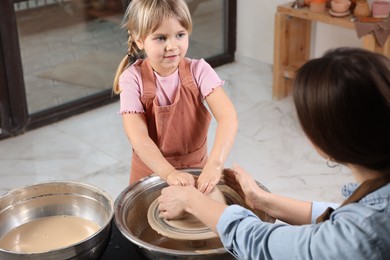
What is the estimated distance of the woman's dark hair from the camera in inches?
34.1

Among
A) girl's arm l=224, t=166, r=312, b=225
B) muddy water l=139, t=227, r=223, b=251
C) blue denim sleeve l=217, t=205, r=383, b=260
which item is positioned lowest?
muddy water l=139, t=227, r=223, b=251

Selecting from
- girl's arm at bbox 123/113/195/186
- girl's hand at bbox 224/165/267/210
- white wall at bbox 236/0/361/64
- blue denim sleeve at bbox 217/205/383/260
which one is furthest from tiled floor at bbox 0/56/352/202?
blue denim sleeve at bbox 217/205/383/260

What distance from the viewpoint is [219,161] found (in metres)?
1.40

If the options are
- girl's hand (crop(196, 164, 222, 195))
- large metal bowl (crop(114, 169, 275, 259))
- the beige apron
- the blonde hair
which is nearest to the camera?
large metal bowl (crop(114, 169, 275, 259))

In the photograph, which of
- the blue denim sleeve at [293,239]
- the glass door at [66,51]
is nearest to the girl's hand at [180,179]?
the blue denim sleeve at [293,239]

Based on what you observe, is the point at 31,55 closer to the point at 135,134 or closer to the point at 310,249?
the point at 135,134

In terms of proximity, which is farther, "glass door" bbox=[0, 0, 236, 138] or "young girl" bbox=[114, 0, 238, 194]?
"glass door" bbox=[0, 0, 236, 138]

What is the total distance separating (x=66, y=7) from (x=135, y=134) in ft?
7.75

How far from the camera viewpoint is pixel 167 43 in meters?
1.50

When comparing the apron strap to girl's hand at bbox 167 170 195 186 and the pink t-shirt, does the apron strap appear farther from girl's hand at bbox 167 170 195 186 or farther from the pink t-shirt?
the pink t-shirt

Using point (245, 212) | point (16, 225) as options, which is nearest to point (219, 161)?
point (245, 212)

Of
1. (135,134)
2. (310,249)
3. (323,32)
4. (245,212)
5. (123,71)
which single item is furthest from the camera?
(323,32)

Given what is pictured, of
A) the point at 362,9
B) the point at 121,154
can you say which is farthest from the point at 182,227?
the point at 362,9

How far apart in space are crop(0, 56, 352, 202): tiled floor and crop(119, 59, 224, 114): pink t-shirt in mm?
941
